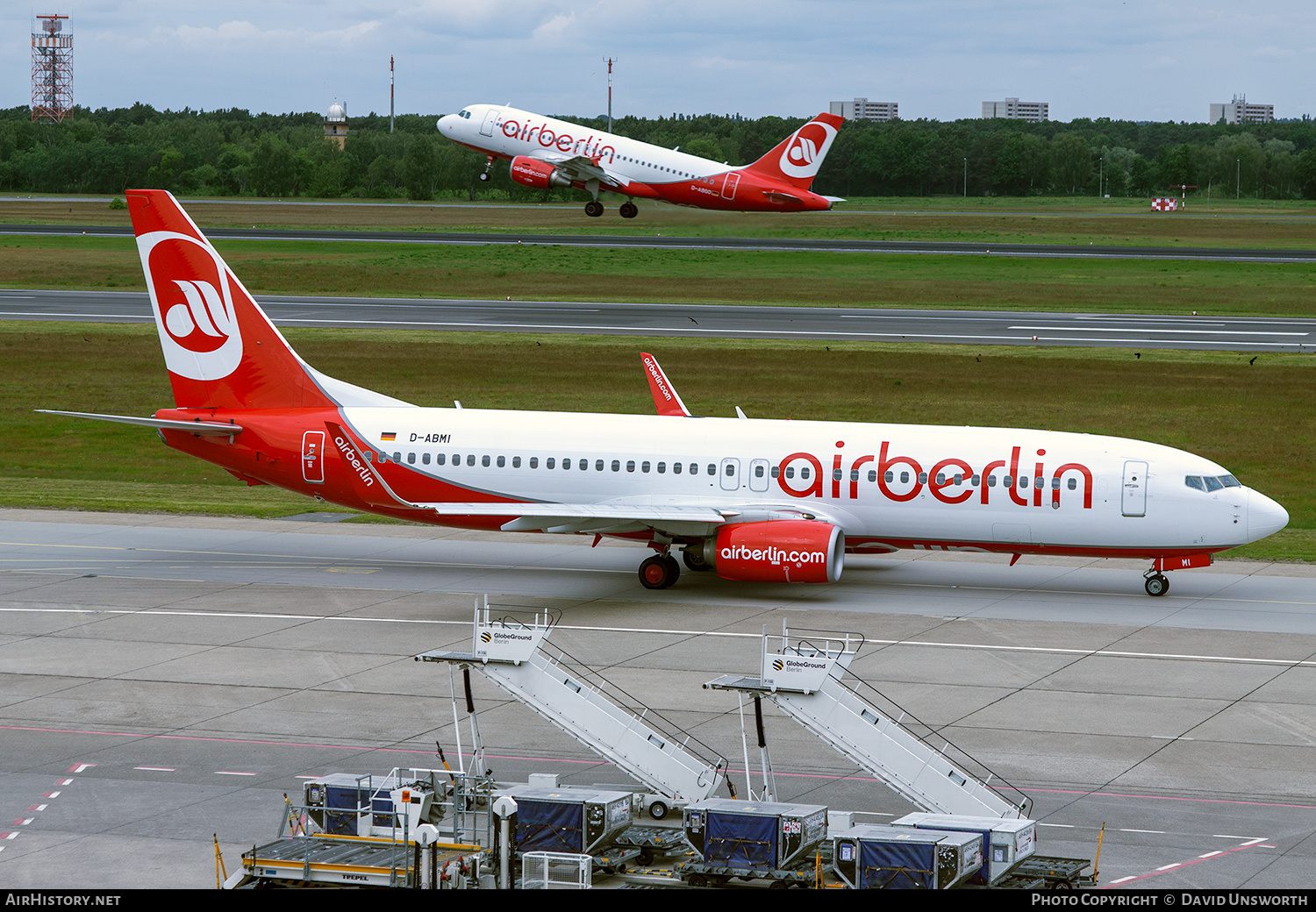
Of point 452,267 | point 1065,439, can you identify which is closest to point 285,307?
point 452,267

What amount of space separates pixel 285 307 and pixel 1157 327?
57745mm

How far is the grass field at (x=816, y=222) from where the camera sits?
15688 cm

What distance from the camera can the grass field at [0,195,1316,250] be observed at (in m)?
157

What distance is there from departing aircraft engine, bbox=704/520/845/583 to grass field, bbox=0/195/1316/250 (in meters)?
105

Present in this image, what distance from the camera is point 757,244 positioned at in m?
142

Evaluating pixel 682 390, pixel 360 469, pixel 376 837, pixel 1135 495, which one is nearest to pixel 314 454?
pixel 360 469

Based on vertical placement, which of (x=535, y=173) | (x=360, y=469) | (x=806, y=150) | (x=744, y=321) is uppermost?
(x=806, y=150)

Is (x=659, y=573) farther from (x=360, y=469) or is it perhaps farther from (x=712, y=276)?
(x=712, y=276)

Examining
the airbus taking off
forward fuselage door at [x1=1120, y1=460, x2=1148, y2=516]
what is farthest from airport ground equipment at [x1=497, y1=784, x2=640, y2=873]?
the airbus taking off

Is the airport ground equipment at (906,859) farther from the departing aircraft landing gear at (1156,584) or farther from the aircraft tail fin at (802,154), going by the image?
the aircraft tail fin at (802,154)

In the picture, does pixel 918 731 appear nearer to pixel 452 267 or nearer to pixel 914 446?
pixel 914 446

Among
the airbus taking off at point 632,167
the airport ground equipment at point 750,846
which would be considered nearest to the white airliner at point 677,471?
the airport ground equipment at point 750,846

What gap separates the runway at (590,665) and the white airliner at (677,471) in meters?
1.65

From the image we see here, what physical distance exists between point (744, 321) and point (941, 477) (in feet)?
199
